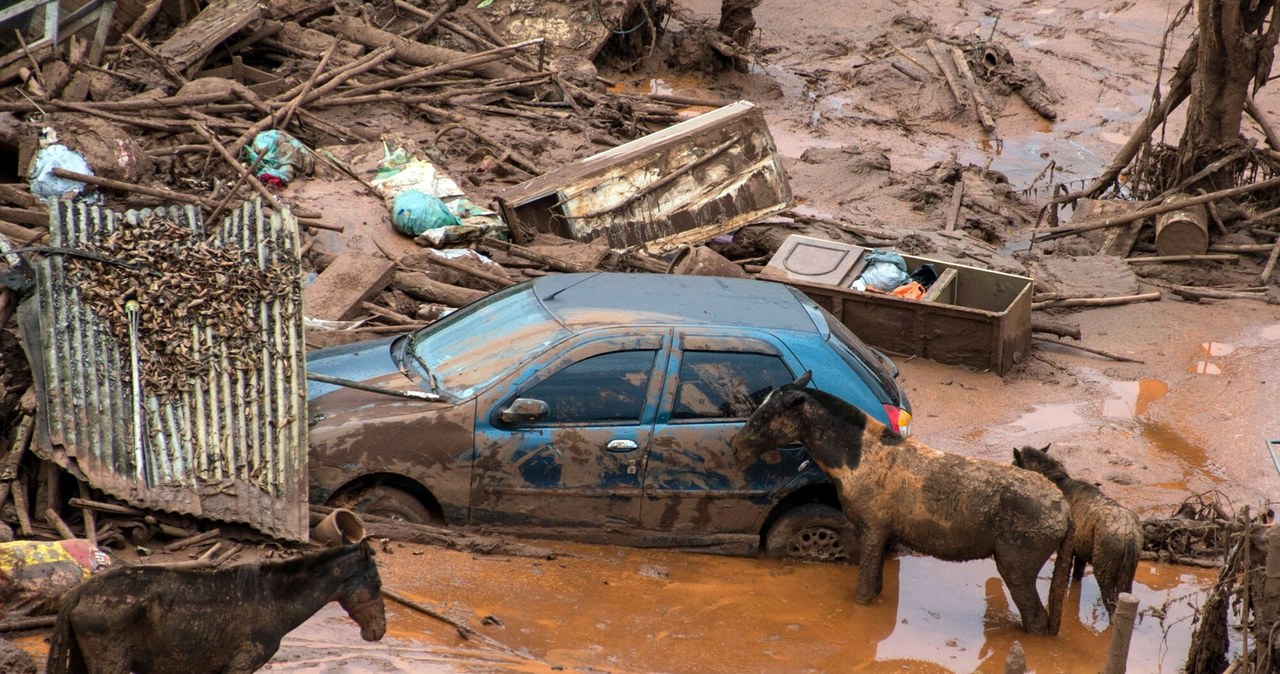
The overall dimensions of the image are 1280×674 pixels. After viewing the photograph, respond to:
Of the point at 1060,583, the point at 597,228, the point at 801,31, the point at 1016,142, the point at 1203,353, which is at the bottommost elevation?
the point at 1060,583

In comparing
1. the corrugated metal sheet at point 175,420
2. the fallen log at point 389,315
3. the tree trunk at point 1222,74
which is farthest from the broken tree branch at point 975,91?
the corrugated metal sheet at point 175,420

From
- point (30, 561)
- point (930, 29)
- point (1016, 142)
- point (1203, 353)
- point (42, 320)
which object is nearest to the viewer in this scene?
point (30, 561)

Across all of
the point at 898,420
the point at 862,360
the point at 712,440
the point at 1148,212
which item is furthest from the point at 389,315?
the point at 1148,212

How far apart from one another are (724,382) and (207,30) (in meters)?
12.2

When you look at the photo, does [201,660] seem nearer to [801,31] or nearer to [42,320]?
[42,320]

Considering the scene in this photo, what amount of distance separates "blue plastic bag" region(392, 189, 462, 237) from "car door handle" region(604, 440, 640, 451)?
600 centimetres

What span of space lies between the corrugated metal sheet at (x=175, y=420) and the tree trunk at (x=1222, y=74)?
12.6 meters

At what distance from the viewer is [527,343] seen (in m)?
7.99

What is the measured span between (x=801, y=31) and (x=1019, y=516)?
62.3 ft

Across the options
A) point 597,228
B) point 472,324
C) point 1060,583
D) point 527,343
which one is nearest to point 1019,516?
point 1060,583

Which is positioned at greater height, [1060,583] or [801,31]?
[801,31]

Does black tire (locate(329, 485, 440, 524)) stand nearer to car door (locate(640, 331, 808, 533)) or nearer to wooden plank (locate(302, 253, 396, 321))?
car door (locate(640, 331, 808, 533))

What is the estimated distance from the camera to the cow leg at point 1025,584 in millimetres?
7688

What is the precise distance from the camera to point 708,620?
24.7 feet
